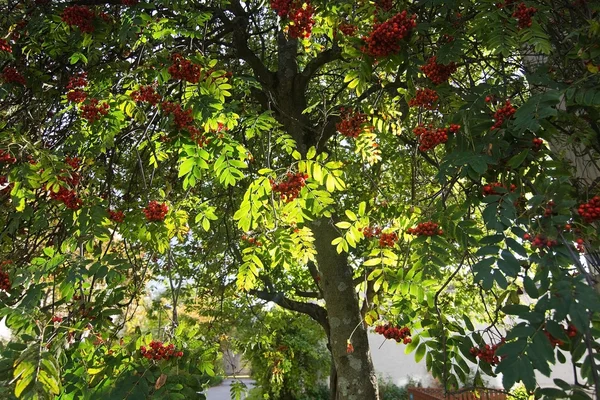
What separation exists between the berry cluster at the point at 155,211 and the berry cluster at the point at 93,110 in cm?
59

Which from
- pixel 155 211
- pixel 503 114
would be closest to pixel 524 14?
pixel 503 114

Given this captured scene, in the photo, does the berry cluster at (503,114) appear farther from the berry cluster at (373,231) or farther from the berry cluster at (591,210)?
the berry cluster at (373,231)

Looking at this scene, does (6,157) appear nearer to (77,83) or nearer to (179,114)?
(77,83)

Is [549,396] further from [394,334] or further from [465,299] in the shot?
[465,299]

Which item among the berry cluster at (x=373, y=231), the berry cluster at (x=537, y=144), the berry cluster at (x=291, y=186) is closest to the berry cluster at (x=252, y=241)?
the berry cluster at (x=291, y=186)

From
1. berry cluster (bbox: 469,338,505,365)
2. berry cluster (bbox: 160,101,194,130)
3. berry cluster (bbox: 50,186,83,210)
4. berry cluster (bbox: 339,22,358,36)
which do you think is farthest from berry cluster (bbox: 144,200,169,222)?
berry cluster (bbox: 469,338,505,365)

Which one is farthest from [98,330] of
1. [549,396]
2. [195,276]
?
[195,276]

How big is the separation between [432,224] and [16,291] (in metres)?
2.45

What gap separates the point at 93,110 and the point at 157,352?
140cm

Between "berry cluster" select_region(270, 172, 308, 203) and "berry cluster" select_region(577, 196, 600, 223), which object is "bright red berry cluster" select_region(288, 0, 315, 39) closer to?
"berry cluster" select_region(270, 172, 308, 203)

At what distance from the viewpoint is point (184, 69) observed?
2.56 metres

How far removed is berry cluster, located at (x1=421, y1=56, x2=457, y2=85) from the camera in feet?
7.43

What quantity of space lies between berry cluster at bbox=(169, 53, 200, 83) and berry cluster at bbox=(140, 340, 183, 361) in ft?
4.57

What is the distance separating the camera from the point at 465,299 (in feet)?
22.8
